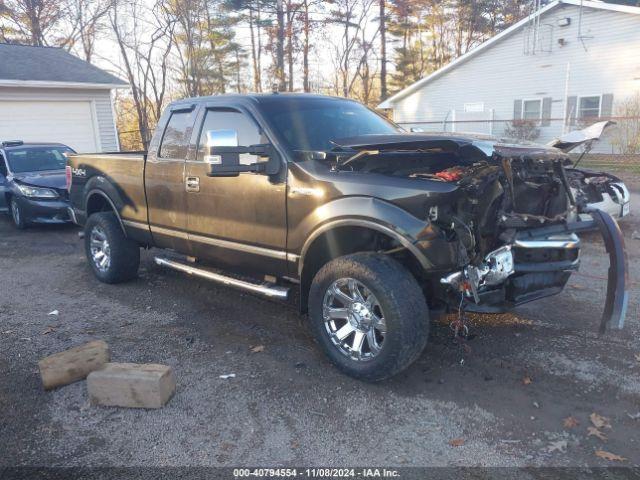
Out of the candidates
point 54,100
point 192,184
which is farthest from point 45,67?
point 192,184

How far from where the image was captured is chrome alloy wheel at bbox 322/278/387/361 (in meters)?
3.69

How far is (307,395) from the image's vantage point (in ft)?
11.9

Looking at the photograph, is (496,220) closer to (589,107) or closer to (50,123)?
(50,123)

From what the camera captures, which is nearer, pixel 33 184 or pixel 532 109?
pixel 33 184

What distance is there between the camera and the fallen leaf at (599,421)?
316 cm

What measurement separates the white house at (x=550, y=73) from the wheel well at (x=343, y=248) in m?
14.1

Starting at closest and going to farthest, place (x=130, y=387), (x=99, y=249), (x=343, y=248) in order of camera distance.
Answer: (x=130, y=387) → (x=343, y=248) → (x=99, y=249)

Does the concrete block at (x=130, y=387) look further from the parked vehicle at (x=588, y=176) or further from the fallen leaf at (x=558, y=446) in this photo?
the parked vehicle at (x=588, y=176)

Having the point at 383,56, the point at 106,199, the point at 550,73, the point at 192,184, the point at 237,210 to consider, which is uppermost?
A: the point at 383,56

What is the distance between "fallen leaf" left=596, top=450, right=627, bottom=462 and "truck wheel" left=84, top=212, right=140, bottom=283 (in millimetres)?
5036

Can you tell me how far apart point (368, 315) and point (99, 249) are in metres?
4.08

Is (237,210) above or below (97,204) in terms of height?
above

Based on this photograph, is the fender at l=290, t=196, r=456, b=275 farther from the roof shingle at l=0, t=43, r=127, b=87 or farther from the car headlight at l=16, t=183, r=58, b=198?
the roof shingle at l=0, t=43, r=127, b=87

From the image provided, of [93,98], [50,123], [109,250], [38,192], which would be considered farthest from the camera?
[93,98]
